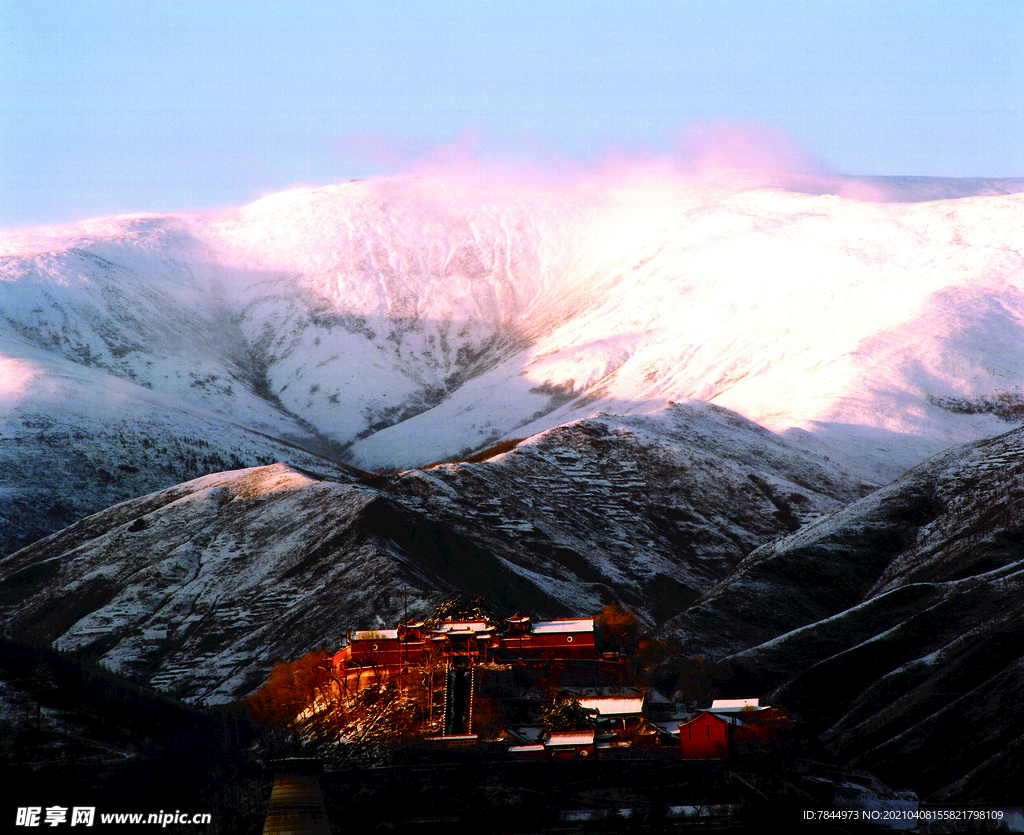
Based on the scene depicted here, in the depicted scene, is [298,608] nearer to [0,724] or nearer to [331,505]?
[331,505]

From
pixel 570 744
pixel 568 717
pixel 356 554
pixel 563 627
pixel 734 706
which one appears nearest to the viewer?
pixel 570 744

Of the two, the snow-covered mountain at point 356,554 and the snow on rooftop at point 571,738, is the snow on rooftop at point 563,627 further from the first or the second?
the snow-covered mountain at point 356,554

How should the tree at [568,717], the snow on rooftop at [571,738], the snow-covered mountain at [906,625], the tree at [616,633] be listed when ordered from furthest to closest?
1. the tree at [616,633]
2. the snow-covered mountain at [906,625]
3. the tree at [568,717]
4. the snow on rooftop at [571,738]

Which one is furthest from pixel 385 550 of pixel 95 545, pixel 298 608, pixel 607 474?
pixel 607 474

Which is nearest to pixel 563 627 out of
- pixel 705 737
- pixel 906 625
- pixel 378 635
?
pixel 378 635

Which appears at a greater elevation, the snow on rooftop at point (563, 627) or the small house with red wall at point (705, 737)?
the snow on rooftop at point (563, 627)

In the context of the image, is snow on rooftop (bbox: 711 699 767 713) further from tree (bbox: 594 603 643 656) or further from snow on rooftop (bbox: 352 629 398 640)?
snow on rooftop (bbox: 352 629 398 640)

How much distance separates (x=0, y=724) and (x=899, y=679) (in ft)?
188

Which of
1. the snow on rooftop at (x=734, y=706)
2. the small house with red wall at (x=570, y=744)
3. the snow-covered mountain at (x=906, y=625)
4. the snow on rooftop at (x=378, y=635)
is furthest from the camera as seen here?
the snow on rooftop at (x=378, y=635)

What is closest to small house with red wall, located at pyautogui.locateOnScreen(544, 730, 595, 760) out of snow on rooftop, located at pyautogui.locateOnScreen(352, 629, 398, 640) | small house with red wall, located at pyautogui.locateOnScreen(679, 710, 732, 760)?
small house with red wall, located at pyautogui.locateOnScreen(679, 710, 732, 760)

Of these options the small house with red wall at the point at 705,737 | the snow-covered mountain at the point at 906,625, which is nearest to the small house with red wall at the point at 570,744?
the small house with red wall at the point at 705,737

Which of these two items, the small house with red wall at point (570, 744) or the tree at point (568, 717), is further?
the tree at point (568, 717)

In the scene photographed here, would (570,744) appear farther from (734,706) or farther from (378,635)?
(378,635)

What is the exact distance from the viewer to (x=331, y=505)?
160375mm
